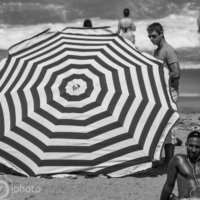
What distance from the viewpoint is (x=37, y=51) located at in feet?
18.6

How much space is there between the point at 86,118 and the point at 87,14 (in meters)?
18.0

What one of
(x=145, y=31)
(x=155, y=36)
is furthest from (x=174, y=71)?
(x=145, y=31)

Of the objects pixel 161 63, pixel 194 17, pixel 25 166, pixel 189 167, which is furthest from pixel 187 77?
pixel 194 17

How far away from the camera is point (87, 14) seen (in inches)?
884

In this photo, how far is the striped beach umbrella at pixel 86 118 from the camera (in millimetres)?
4934

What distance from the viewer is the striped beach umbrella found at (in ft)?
16.2

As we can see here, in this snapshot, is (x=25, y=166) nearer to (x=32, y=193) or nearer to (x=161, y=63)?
(x=32, y=193)

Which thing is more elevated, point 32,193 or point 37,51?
point 37,51

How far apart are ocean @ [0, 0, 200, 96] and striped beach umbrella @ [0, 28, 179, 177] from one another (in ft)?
43.7

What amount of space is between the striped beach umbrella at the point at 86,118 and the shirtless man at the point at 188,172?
130 cm

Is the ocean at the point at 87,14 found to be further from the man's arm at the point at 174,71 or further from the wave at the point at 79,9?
the man's arm at the point at 174,71

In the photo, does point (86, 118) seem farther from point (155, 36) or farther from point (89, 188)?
point (155, 36)

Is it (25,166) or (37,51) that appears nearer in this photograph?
(25,166)

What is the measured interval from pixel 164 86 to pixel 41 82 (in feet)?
4.22
